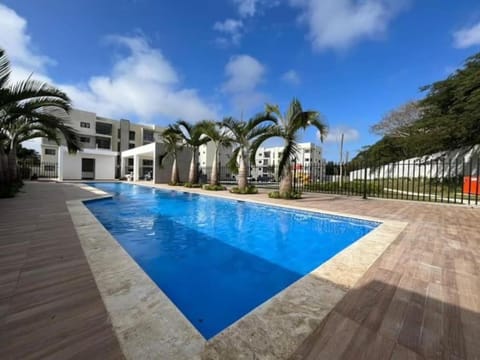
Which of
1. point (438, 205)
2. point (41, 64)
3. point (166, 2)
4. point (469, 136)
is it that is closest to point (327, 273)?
point (438, 205)

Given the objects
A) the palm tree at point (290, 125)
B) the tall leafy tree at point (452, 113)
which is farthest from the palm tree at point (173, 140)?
the tall leafy tree at point (452, 113)

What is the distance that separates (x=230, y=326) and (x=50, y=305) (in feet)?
5.26

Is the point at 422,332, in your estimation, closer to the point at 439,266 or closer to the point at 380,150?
the point at 439,266

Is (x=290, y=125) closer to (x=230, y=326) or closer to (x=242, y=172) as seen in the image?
(x=242, y=172)

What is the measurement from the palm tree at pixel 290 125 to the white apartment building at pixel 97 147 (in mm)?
21176

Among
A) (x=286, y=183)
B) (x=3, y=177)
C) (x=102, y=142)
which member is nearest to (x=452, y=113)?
(x=286, y=183)

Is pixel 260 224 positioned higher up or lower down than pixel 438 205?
lower down

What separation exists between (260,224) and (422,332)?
16.1ft

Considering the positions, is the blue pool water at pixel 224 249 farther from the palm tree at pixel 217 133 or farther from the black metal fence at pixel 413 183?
the palm tree at pixel 217 133

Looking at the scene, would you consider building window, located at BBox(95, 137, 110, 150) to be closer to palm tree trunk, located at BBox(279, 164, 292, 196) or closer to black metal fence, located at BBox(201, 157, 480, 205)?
black metal fence, located at BBox(201, 157, 480, 205)

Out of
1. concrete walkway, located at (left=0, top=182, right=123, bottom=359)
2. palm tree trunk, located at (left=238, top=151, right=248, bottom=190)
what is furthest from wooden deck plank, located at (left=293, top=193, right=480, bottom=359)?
palm tree trunk, located at (left=238, top=151, right=248, bottom=190)

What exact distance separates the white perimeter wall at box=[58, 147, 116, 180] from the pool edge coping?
80.4 ft

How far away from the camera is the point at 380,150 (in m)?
26.1

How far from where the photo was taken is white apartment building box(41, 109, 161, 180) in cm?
2222
